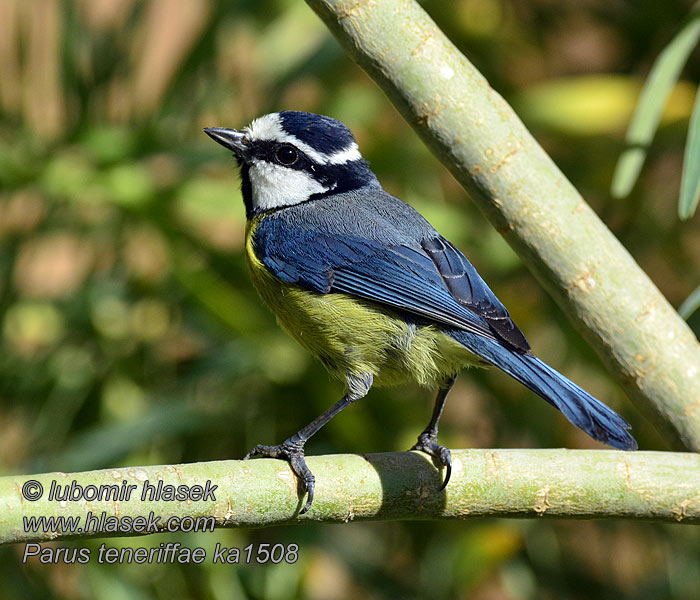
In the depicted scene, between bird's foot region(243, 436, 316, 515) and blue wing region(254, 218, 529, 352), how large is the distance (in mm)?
306

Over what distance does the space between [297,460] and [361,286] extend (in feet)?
1.42

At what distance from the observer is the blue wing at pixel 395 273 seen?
1.56m

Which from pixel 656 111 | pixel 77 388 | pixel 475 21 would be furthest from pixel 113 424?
pixel 475 21

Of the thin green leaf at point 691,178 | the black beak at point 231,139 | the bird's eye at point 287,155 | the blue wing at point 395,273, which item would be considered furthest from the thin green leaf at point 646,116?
the black beak at point 231,139

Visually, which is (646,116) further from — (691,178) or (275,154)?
(275,154)

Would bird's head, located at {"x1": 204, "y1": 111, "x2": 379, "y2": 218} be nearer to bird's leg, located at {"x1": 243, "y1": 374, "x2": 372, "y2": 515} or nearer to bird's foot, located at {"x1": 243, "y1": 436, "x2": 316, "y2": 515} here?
bird's leg, located at {"x1": 243, "y1": 374, "x2": 372, "y2": 515}

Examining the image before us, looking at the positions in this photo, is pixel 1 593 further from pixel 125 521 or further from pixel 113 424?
pixel 125 521

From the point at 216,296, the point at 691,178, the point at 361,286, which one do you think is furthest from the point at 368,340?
the point at 216,296

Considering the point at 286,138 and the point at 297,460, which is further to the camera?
the point at 286,138

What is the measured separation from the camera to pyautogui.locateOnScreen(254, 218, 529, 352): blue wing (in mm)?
1562

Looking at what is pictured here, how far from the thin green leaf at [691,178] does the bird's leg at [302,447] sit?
1.98 ft

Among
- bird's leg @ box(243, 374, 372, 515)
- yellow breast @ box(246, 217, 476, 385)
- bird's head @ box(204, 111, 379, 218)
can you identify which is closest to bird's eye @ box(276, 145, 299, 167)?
bird's head @ box(204, 111, 379, 218)

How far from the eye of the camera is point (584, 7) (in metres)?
3.31

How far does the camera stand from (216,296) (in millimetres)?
2287
